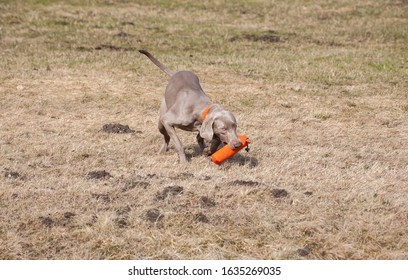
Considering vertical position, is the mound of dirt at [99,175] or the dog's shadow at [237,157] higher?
the mound of dirt at [99,175]

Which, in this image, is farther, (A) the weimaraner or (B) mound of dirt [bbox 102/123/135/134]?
(B) mound of dirt [bbox 102/123/135/134]

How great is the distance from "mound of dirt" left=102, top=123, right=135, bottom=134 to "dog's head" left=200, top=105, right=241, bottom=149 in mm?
2827

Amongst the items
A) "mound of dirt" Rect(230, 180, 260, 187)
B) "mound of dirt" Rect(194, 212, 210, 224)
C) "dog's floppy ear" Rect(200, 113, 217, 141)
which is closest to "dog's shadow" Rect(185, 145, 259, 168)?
"dog's floppy ear" Rect(200, 113, 217, 141)

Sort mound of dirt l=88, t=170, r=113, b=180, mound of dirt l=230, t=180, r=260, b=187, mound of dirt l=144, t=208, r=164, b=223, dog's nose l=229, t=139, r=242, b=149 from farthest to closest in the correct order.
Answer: dog's nose l=229, t=139, r=242, b=149 → mound of dirt l=88, t=170, r=113, b=180 → mound of dirt l=230, t=180, r=260, b=187 → mound of dirt l=144, t=208, r=164, b=223

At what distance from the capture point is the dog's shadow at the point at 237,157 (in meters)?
→ 9.73

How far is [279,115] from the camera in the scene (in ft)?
43.4

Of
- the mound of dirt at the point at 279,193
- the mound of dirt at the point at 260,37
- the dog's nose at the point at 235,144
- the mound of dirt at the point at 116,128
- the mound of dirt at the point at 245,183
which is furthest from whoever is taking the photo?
the mound of dirt at the point at 260,37

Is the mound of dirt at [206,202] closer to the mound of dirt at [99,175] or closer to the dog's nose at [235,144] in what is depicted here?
the dog's nose at [235,144]

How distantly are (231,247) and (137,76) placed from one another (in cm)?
1012

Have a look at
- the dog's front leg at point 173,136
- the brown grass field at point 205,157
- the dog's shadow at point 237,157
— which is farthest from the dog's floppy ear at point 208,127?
the dog's shadow at point 237,157

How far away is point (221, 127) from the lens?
9.04 metres

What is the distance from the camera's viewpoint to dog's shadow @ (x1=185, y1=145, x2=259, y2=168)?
9.73 meters

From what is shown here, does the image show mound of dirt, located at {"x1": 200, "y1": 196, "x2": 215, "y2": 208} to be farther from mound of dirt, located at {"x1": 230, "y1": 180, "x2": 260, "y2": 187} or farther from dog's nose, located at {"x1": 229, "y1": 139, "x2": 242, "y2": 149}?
dog's nose, located at {"x1": 229, "y1": 139, "x2": 242, "y2": 149}

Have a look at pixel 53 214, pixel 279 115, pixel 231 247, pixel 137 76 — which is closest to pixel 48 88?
pixel 137 76
